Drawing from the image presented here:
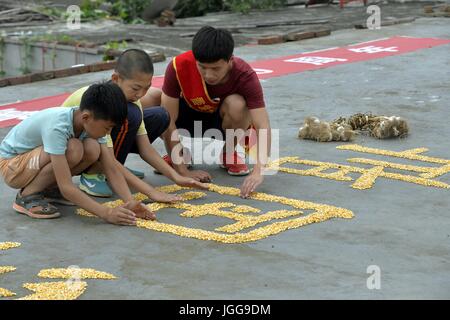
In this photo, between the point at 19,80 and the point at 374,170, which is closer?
the point at 374,170

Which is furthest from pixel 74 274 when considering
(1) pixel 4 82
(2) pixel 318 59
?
(2) pixel 318 59

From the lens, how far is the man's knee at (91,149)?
4.41 m

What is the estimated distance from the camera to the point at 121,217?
14.1 feet

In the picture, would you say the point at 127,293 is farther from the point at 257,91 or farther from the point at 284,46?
the point at 284,46

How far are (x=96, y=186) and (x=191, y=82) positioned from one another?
0.83 meters

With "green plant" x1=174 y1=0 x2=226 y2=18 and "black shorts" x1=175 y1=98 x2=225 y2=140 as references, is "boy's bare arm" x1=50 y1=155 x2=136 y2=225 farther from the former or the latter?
"green plant" x1=174 y1=0 x2=226 y2=18

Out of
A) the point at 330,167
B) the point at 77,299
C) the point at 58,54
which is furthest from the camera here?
the point at 58,54

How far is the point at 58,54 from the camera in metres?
10.9

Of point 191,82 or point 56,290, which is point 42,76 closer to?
point 191,82

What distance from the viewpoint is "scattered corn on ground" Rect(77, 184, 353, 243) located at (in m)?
4.13

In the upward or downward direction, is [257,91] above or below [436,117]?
above

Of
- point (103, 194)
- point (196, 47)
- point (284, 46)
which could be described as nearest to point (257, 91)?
point (196, 47)

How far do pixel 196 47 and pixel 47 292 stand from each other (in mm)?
1788

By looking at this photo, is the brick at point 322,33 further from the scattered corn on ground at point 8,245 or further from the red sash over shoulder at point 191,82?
the scattered corn on ground at point 8,245
